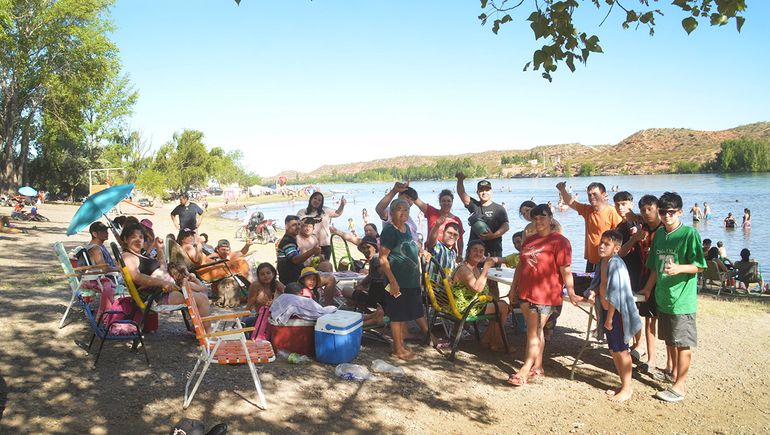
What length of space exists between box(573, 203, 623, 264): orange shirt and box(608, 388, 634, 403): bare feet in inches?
61.6

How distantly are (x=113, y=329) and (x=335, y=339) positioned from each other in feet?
6.40

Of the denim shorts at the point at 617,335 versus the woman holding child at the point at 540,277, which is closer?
the denim shorts at the point at 617,335

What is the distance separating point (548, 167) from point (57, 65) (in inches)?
6104

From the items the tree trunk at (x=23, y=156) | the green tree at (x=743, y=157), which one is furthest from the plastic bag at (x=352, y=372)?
the green tree at (x=743, y=157)

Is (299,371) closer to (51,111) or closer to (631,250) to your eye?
(631,250)

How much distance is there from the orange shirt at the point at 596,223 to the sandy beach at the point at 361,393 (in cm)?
107

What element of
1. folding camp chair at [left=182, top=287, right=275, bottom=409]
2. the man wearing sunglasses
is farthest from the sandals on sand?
folding camp chair at [left=182, top=287, right=275, bottom=409]

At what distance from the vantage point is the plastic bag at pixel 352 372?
471cm

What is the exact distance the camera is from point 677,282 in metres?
4.38

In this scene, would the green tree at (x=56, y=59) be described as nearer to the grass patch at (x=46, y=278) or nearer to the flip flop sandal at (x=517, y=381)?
the grass patch at (x=46, y=278)

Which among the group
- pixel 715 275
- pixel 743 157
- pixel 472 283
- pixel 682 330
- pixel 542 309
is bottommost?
pixel 715 275

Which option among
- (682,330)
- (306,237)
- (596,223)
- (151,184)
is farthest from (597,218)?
(151,184)

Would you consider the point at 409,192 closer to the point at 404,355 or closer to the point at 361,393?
the point at 404,355

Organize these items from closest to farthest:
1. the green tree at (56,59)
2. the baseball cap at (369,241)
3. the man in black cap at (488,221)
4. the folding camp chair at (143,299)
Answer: the folding camp chair at (143,299) < the man in black cap at (488,221) < the baseball cap at (369,241) < the green tree at (56,59)
